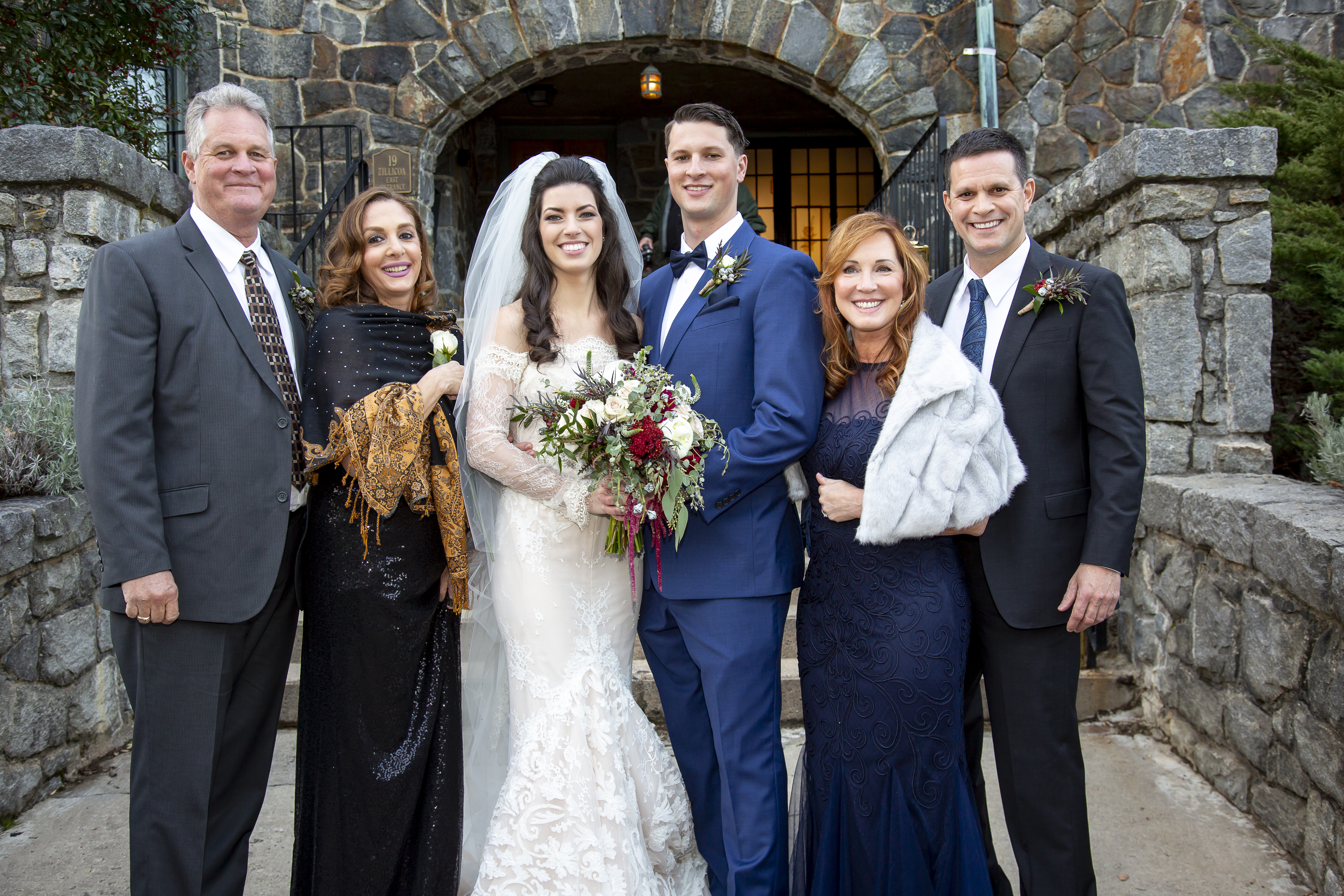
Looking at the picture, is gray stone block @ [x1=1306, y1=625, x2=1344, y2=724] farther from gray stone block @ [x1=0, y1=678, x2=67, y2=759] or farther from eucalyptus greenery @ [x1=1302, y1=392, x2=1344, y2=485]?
gray stone block @ [x1=0, y1=678, x2=67, y2=759]

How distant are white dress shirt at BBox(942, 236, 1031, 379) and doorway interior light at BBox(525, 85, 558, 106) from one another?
24.8ft

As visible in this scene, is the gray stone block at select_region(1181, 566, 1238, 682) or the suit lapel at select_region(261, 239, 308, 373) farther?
the gray stone block at select_region(1181, 566, 1238, 682)

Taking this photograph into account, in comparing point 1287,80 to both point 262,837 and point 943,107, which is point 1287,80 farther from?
point 262,837

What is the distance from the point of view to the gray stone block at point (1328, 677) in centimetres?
259

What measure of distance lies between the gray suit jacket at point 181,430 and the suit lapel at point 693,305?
1064mm

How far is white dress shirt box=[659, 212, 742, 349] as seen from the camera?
2648mm

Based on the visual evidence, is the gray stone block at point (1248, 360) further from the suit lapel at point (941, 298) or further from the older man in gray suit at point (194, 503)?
the older man in gray suit at point (194, 503)

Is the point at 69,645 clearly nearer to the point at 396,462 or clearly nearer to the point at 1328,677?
the point at 396,462

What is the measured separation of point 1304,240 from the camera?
14.2ft

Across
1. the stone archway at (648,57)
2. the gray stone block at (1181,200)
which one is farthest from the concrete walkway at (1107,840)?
the stone archway at (648,57)

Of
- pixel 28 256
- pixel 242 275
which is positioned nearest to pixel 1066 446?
pixel 242 275

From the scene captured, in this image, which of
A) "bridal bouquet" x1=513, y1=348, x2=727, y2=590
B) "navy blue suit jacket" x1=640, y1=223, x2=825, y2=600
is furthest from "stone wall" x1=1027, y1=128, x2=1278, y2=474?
"bridal bouquet" x1=513, y1=348, x2=727, y2=590

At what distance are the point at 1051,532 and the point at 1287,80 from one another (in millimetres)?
4747

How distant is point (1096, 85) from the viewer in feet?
22.2
